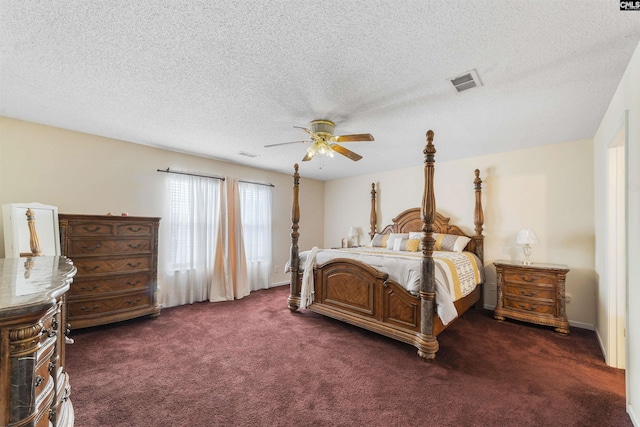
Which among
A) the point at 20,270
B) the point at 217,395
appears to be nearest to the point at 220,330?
the point at 217,395

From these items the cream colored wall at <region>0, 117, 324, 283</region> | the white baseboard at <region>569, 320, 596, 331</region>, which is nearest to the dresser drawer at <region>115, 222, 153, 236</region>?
the cream colored wall at <region>0, 117, 324, 283</region>

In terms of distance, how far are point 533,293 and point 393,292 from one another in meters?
1.90

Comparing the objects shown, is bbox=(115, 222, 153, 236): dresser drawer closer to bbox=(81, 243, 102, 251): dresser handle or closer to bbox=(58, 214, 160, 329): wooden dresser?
bbox=(58, 214, 160, 329): wooden dresser

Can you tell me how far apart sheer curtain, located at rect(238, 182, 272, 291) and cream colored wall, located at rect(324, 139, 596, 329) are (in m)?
2.64

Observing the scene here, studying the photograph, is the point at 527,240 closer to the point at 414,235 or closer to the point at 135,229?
the point at 414,235

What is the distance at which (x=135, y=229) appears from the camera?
3.44 metres

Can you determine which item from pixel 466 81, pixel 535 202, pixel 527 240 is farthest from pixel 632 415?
pixel 535 202

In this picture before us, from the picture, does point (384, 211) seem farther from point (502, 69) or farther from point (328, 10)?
point (328, 10)

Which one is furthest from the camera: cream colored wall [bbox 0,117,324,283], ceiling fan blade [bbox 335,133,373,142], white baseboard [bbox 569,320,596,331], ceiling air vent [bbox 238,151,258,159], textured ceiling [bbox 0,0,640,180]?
ceiling air vent [bbox 238,151,258,159]

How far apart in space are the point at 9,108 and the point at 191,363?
3.07m

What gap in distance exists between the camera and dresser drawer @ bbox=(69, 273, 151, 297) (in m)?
3.01

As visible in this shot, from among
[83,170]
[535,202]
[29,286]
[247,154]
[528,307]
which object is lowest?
[528,307]

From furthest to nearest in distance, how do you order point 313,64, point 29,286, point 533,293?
1. point 533,293
2. point 313,64
3. point 29,286

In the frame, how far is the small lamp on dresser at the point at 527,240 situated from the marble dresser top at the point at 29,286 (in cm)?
431
